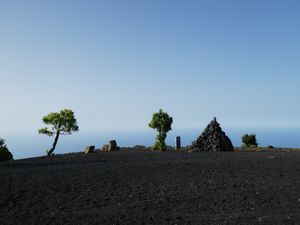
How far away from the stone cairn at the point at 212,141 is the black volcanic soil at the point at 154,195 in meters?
17.1

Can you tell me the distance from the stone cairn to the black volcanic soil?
56.0 ft

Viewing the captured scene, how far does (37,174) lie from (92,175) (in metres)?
4.56

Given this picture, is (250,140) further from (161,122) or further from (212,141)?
(161,122)

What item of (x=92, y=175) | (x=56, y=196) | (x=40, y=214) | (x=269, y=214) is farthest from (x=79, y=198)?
(x=269, y=214)

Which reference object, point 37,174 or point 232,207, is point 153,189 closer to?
point 232,207

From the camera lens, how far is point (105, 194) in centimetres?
1812

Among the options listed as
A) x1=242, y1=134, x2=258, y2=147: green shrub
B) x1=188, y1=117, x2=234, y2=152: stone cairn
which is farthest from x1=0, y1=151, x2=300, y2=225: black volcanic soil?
x1=242, y1=134, x2=258, y2=147: green shrub

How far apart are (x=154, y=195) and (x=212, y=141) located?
95.0ft

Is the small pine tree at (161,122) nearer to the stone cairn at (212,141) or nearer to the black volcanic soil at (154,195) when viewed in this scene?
the stone cairn at (212,141)

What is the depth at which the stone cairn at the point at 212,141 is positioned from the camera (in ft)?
146

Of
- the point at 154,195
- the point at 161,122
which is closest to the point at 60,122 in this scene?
the point at 161,122

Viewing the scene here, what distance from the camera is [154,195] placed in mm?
17594

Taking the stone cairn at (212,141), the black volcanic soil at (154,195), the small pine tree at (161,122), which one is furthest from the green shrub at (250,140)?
the black volcanic soil at (154,195)

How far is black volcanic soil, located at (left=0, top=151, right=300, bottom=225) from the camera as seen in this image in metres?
13.5
